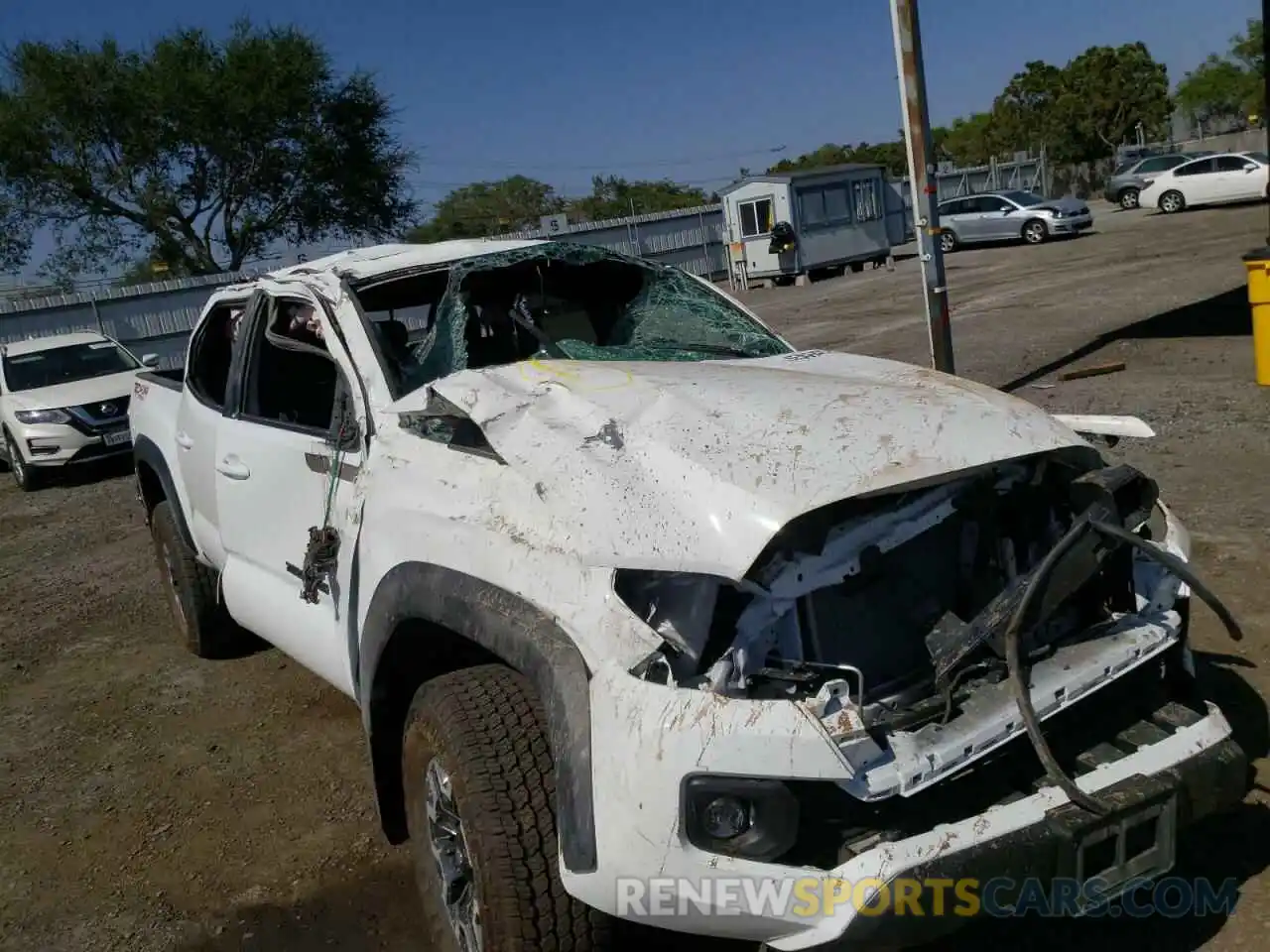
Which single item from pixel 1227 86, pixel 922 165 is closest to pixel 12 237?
pixel 922 165

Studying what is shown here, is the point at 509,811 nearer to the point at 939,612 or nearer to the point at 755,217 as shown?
the point at 939,612

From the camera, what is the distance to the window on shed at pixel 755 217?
27.2 metres

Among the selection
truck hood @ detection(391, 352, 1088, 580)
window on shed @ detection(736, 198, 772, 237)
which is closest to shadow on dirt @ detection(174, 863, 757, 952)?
truck hood @ detection(391, 352, 1088, 580)

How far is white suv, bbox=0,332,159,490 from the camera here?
11.6 m

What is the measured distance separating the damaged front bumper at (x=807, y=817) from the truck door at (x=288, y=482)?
1.39 metres

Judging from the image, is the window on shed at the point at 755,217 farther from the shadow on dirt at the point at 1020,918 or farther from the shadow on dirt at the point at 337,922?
the shadow on dirt at the point at 337,922

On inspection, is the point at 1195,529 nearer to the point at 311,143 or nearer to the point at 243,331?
the point at 243,331

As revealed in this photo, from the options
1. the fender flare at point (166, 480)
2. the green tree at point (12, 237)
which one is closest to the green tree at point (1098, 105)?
the green tree at point (12, 237)

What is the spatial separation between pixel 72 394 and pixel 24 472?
972 millimetres

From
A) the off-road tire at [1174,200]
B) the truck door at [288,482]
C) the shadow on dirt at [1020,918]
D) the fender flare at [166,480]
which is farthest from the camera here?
the off-road tire at [1174,200]

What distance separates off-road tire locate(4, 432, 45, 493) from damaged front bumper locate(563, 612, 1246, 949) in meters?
11.4

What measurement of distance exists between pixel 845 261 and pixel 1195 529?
913 inches

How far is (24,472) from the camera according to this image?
1190 cm

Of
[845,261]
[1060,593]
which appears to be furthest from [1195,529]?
[845,261]
